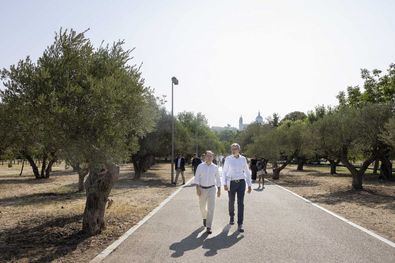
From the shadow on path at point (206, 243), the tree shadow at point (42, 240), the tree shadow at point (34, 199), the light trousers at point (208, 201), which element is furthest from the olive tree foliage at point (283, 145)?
the shadow on path at point (206, 243)

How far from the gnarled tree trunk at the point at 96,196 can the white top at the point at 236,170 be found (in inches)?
101

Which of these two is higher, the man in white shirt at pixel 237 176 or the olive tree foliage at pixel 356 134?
the olive tree foliage at pixel 356 134

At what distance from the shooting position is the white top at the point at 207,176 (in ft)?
33.4

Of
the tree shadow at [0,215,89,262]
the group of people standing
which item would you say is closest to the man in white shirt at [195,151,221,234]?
the tree shadow at [0,215,89,262]

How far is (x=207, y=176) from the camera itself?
10164 millimetres

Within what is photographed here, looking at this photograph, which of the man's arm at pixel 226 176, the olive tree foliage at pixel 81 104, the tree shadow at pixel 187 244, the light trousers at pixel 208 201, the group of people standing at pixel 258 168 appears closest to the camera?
the tree shadow at pixel 187 244

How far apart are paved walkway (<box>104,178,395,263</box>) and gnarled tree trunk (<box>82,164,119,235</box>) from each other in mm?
900

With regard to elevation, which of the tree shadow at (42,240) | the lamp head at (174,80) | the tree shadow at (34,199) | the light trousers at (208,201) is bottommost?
the tree shadow at (42,240)

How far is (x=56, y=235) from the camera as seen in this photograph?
953cm

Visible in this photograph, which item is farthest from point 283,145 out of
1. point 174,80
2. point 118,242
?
point 118,242

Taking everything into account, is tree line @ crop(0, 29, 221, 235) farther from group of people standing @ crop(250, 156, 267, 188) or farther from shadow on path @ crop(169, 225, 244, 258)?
group of people standing @ crop(250, 156, 267, 188)

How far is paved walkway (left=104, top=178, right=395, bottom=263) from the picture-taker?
7.35 m

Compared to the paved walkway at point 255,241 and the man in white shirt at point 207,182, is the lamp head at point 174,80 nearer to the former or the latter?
the paved walkway at point 255,241

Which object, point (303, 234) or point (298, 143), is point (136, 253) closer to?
point (303, 234)
